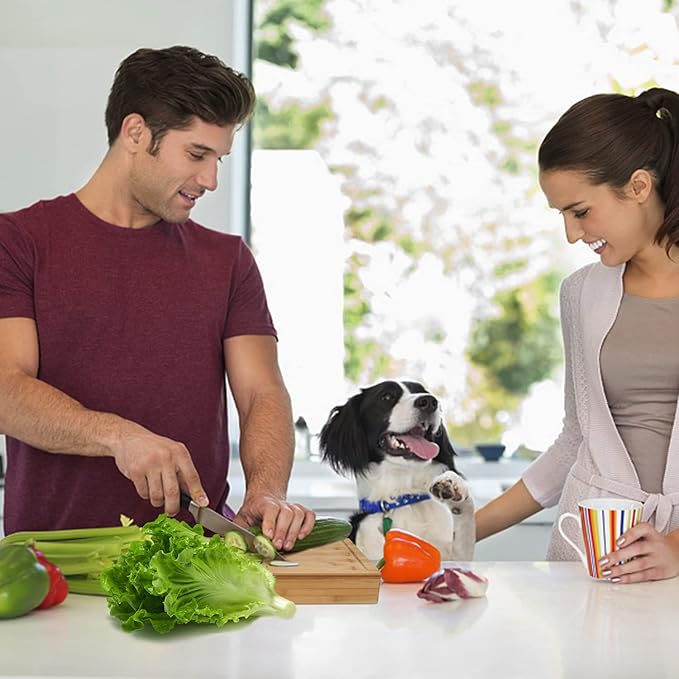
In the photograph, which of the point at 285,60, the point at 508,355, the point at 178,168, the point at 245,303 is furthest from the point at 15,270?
the point at 508,355

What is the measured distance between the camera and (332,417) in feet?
8.54

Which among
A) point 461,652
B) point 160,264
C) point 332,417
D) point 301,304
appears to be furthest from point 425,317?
point 461,652

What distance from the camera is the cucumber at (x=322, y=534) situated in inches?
68.7

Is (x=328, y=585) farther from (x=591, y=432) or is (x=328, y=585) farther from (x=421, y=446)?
(x=421, y=446)

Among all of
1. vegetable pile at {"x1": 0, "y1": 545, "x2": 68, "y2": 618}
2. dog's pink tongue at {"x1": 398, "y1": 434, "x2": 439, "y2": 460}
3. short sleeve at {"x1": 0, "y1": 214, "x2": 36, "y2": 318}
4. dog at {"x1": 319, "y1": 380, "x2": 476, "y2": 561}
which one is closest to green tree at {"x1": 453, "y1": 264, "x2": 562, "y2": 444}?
dog at {"x1": 319, "y1": 380, "x2": 476, "y2": 561}

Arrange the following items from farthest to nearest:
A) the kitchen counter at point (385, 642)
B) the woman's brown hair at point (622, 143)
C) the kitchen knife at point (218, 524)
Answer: the woman's brown hair at point (622, 143)
the kitchen knife at point (218, 524)
the kitchen counter at point (385, 642)

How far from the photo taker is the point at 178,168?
215cm

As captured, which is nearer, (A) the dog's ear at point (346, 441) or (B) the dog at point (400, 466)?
(B) the dog at point (400, 466)

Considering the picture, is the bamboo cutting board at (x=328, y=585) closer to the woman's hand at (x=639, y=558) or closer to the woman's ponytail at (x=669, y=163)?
the woman's hand at (x=639, y=558)

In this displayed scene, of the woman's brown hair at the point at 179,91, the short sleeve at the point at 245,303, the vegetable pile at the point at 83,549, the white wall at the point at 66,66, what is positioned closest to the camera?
the vegetable pile at the point at 83,549

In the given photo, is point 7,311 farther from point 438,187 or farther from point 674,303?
point 438,187

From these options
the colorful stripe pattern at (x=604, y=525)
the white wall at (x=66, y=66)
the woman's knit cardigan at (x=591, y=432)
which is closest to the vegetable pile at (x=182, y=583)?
the colorful stripe pattern at (x=604, y=525)

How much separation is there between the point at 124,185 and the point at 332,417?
2.44ft

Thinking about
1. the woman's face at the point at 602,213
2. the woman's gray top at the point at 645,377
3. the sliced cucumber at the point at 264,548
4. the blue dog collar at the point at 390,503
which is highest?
the woman's face at the point at 602,213
